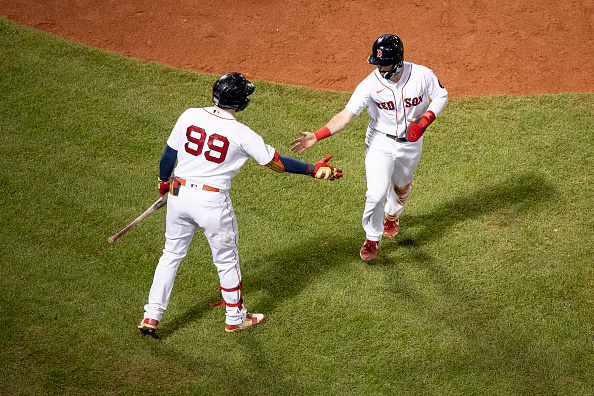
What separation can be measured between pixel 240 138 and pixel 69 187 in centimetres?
288

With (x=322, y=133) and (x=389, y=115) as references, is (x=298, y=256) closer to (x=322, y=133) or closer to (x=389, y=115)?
(x=322, y=133)

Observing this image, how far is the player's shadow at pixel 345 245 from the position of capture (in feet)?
18.1

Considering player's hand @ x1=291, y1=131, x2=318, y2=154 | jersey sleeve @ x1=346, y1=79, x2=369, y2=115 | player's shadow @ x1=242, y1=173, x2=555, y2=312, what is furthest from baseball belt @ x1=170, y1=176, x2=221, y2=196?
jersey sleeve @ x1=346, y1=79, x2=369, y2=115

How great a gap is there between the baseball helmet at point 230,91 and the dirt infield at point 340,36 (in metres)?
Result: 3.55

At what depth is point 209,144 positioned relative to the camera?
4.46 metres

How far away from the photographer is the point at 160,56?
27.6 ft

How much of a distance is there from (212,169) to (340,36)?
4803 mm

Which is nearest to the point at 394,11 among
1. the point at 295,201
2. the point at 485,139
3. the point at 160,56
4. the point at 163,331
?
the point at 485,139

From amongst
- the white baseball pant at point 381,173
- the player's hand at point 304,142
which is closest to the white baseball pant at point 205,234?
the player's hand at point 304,142

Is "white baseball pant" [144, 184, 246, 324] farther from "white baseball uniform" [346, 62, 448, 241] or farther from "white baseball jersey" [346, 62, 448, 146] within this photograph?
"white baseball jersey" [346, 62, 448, 146]

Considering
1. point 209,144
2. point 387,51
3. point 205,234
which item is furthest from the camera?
point 387,51

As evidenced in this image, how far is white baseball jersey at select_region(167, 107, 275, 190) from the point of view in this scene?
4473mm

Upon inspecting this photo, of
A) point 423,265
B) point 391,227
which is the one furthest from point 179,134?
point 423,265

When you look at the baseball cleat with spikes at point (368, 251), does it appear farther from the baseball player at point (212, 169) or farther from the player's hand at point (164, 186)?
the player's hand at point (164, 186)
